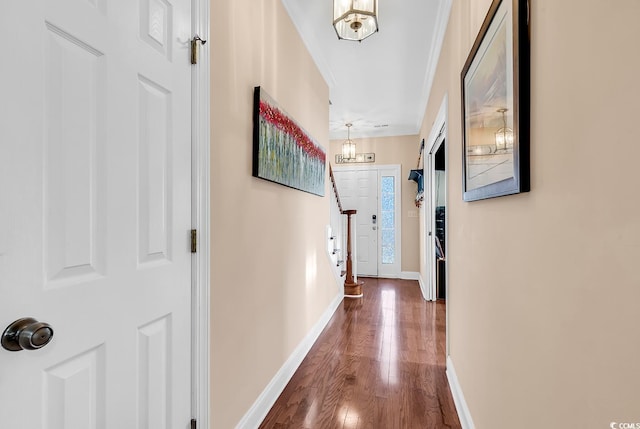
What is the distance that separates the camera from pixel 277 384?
2.10m

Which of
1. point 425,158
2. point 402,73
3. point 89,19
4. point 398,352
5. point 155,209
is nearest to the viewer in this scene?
point 89,19

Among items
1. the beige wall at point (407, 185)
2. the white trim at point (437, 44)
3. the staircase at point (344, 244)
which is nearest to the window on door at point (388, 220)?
the beige wall at point (407, 185)

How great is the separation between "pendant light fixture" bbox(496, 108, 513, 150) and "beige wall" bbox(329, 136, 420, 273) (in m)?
4.92

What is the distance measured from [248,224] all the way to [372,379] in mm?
1466

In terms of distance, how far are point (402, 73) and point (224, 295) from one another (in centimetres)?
321

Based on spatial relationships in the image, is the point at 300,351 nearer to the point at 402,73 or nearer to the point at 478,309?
the point at 478,309

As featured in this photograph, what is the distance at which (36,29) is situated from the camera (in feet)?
2.43

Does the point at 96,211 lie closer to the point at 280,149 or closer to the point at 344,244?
the point at 280,149

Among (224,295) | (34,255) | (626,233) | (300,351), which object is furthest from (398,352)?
(34,255)

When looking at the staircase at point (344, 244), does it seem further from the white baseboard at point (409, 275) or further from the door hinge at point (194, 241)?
the door hinge at point (194, 241)

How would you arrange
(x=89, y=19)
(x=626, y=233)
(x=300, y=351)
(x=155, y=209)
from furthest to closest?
(x=300, y=351)
(x=155, y=209)
(x=89, y=19)
(x=626, y=233)

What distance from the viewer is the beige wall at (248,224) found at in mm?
1483

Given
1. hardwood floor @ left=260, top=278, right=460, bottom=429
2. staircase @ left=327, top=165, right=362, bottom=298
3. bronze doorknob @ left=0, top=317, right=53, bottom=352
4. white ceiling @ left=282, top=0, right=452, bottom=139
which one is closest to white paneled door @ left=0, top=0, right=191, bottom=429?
bronze doorknob @ left=0, top=317, right=53, bottom=352

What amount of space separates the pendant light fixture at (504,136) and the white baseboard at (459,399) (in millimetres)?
1385
